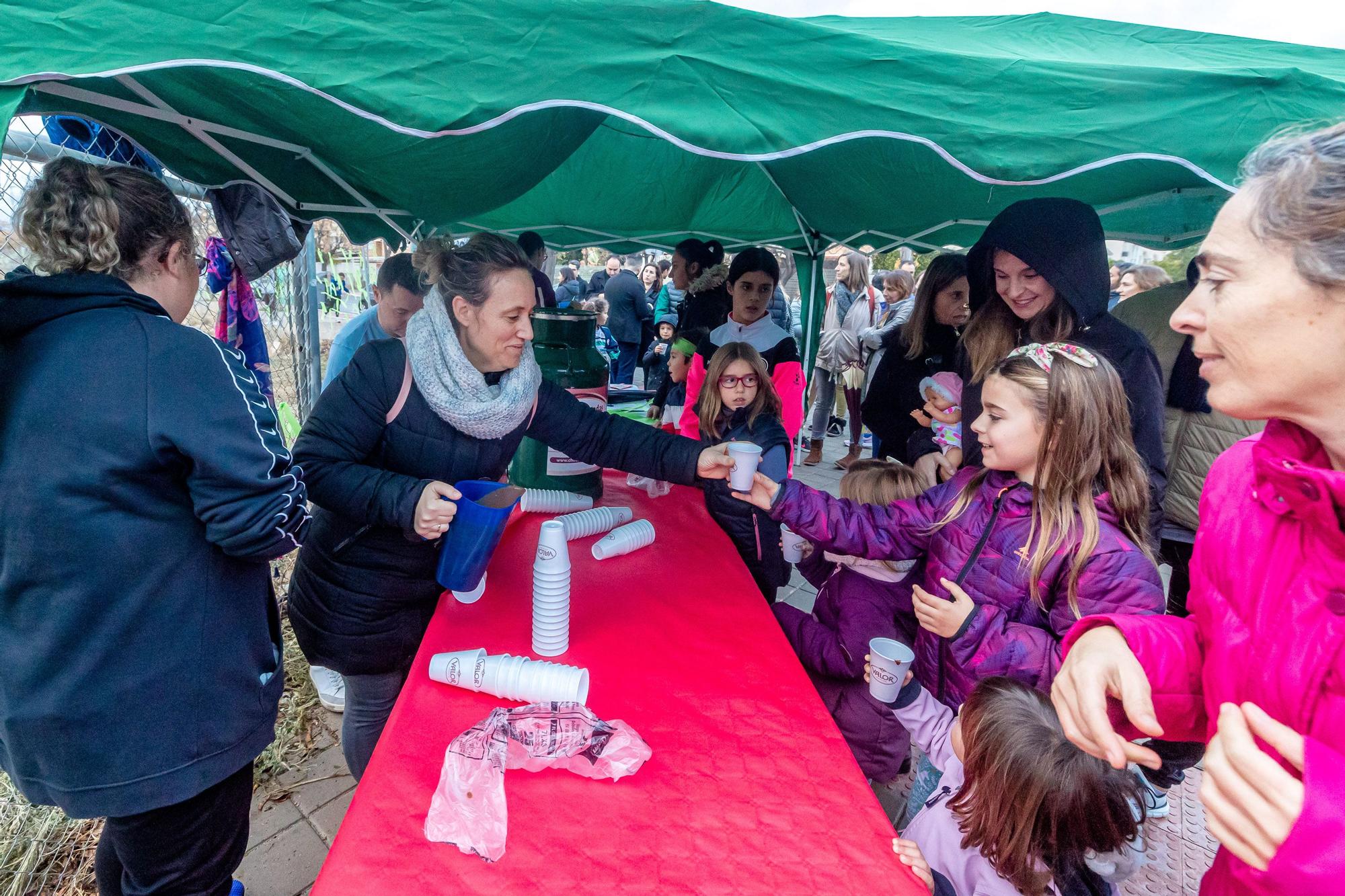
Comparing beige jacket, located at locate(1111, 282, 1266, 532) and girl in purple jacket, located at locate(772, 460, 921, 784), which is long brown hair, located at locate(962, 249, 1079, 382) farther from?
beige jacket, located at locate(1111, 282, 1266, 532)

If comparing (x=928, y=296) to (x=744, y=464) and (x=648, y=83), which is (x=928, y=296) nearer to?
(x=744, y=464)

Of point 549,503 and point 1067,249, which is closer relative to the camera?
point 1067,249

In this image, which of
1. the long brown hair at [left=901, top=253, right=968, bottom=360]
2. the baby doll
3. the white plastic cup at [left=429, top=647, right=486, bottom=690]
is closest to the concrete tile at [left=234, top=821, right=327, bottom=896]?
the white plastic cup at [left=429, top=647, right=486, bottom=690]

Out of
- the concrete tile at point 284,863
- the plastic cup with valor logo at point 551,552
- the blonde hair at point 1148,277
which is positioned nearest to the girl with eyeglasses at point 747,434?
the plastic cup with valor logo at point 551,552

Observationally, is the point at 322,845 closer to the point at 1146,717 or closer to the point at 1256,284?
the point at 1146,717

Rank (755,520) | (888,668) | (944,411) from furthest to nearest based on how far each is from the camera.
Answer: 1. (755,520)
2. (944,411)
3. (888,668)

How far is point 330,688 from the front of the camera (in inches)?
114

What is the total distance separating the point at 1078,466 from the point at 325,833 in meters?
2.57

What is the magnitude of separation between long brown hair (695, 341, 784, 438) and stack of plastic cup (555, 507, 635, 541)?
593mm

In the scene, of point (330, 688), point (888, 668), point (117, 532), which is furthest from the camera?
point (330, 688)

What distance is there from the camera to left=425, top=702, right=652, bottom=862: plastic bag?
1.06 metres

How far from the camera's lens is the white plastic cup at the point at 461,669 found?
1.38m

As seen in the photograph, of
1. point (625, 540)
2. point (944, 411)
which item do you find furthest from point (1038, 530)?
point (625, 540)

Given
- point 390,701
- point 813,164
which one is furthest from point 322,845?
point 813,164
